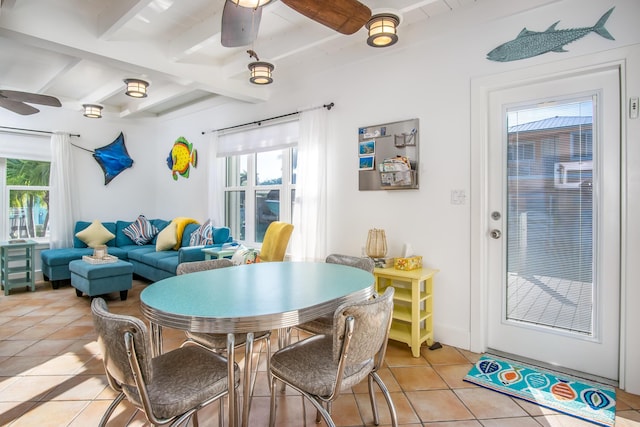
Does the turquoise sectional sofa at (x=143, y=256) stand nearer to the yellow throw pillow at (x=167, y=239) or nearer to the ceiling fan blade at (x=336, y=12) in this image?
the yellow throw pillow at (x=167, y=239)

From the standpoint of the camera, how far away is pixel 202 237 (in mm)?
4500

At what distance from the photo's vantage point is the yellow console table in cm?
261

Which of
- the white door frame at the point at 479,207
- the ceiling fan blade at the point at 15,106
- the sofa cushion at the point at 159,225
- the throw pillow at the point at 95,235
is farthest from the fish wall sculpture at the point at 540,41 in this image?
the throw pillow at the point at 95,235

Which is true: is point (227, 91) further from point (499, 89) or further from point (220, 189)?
point (499, 89)

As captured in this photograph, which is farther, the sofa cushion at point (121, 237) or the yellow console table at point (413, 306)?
the sofa cushion at point (121, 237)

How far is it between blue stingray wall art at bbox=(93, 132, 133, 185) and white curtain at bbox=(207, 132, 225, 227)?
204 centimetres

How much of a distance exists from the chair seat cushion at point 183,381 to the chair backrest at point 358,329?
1.49ft

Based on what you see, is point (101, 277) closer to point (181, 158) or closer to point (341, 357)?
point (181, 158)

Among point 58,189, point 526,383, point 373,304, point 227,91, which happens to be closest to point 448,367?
point 526,383

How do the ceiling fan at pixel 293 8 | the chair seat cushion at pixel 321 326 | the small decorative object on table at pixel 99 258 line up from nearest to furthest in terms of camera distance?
the ceiling fan at pixel 293 8
the chair seat cushion at pixel 321 326
the small decorative object on table at pixel 99 258

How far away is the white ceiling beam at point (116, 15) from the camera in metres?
2.49

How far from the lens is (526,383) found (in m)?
2.22

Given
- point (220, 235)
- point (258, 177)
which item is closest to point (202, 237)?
point (220, 235)

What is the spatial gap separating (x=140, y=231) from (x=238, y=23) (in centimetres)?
459
